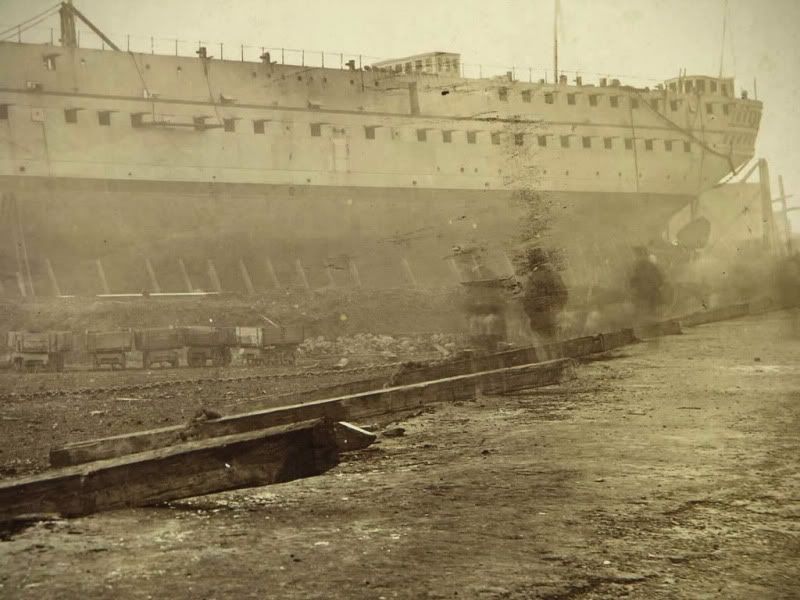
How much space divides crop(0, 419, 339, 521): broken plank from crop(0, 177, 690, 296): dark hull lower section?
22.0 meters

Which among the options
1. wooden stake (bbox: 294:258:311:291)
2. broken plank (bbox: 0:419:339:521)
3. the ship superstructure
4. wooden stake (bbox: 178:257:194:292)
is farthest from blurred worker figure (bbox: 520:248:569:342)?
the ship superstructure

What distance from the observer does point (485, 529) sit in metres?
3.54

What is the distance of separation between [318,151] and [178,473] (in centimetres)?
2549

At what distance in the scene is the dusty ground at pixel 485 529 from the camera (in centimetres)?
288

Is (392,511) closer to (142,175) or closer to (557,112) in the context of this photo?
(142,175)

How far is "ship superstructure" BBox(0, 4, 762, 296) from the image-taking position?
Result: 25.2 m

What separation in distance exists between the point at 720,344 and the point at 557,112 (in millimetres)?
23262

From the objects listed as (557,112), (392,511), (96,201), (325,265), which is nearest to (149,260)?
(96,201)

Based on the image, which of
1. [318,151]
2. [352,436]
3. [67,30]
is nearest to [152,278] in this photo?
[318,151]

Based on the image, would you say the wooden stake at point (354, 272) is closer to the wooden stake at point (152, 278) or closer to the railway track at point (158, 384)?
the wooden stake at point (152, 278)

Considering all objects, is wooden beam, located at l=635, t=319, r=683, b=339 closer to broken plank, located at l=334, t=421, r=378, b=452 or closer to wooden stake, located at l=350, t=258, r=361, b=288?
broken plank, located at l=334, t=421, r=378, b=452

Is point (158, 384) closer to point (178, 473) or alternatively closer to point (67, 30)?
point (178, 473)

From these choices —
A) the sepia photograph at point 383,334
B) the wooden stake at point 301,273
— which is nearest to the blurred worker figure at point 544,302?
the sepia photograph at point 383,334

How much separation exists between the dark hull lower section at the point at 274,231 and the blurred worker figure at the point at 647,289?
12.3 ft
